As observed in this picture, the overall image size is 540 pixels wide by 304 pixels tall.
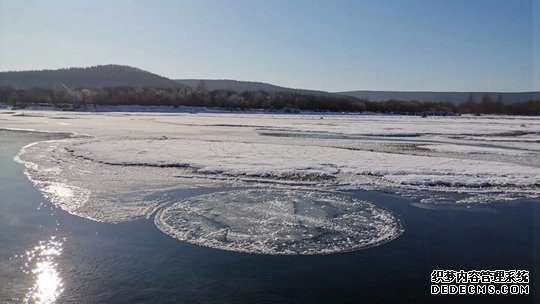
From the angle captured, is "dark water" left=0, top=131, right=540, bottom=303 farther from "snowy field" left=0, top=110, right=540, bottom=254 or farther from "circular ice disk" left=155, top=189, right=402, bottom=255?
"snowy field" left=0, top=110, right=540, bottom=254

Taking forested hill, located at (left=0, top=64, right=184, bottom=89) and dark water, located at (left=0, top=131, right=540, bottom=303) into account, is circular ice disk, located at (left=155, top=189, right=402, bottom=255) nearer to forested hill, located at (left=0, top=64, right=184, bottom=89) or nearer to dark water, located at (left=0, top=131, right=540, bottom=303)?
dark water, located at (left=0, top=131, right=540, bottom=303)

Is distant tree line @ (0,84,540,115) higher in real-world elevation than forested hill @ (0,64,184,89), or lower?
lower

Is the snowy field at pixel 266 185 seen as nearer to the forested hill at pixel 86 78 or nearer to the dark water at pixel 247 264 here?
the dark water at pixel 247 264

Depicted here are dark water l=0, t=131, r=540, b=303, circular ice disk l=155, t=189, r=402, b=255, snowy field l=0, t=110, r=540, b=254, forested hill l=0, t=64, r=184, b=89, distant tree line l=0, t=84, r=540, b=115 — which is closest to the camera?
dark water l=0, t=131, r=540, b=303

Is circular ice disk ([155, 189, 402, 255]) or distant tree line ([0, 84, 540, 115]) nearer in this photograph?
circular ice disk ([155, 189, 402, 255])

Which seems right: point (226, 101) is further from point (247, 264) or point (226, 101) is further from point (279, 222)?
point (247, 264)

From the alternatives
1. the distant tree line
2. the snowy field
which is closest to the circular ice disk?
the snowy field

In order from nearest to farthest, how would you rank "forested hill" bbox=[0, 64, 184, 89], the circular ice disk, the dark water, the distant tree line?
the dark water → the circular ice disk → the distant tree line → "forested hill" bbox=[0, 64, 184, 89]

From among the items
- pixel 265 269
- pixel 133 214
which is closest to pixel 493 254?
pixel 265 269

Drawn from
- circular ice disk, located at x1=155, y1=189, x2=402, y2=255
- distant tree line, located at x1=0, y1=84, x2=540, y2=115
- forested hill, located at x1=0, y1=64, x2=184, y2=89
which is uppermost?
forested hill, located at x1=0, y1=64, x2=184, y2=89
